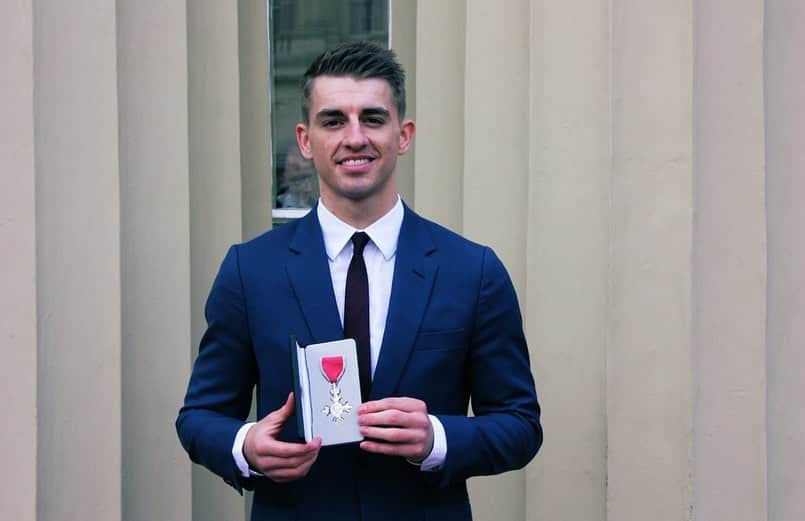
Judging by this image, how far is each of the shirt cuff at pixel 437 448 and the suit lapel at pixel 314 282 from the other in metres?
0.32

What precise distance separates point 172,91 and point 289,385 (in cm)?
156

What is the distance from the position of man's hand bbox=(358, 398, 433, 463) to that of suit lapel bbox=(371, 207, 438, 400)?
0.20m

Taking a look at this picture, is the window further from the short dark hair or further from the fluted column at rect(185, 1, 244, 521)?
the short dark hair

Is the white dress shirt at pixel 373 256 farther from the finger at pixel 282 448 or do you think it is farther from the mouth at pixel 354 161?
the finger at pixel 282 448

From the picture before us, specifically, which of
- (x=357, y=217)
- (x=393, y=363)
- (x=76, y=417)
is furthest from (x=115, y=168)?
(x=393, y=363)

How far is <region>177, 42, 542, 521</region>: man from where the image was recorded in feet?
9.45

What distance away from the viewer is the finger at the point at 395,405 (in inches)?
103

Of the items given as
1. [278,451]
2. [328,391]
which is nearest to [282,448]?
[278,451]

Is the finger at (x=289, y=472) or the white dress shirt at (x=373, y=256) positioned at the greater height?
the white dress shirt at (x=373, y=256)

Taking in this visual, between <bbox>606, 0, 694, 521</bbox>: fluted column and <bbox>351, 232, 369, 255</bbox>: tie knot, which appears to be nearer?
<bbox>351, 232, 369, 255</bbox>: tie knot

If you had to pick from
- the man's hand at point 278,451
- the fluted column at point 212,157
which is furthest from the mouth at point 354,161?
the fluted column at point 212,157

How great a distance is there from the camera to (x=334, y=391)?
8.55 ft

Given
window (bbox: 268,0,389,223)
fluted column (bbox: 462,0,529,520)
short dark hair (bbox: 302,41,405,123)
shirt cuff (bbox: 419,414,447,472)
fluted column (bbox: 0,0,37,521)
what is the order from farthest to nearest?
window (bbox: 268,0,389,223), fluted column (bbox: 462,0,529,520), fluted column (bbox: 0,0,37,521), short dark hair (bbox: 302,41,405,123), shirt cuff (bbox: 419,414,447,472)

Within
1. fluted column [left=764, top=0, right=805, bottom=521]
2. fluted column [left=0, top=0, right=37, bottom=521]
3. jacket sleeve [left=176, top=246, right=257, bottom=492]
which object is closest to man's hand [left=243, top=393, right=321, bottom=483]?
jacket sleeve [left=176, top=246, right=257, bottom=492]
